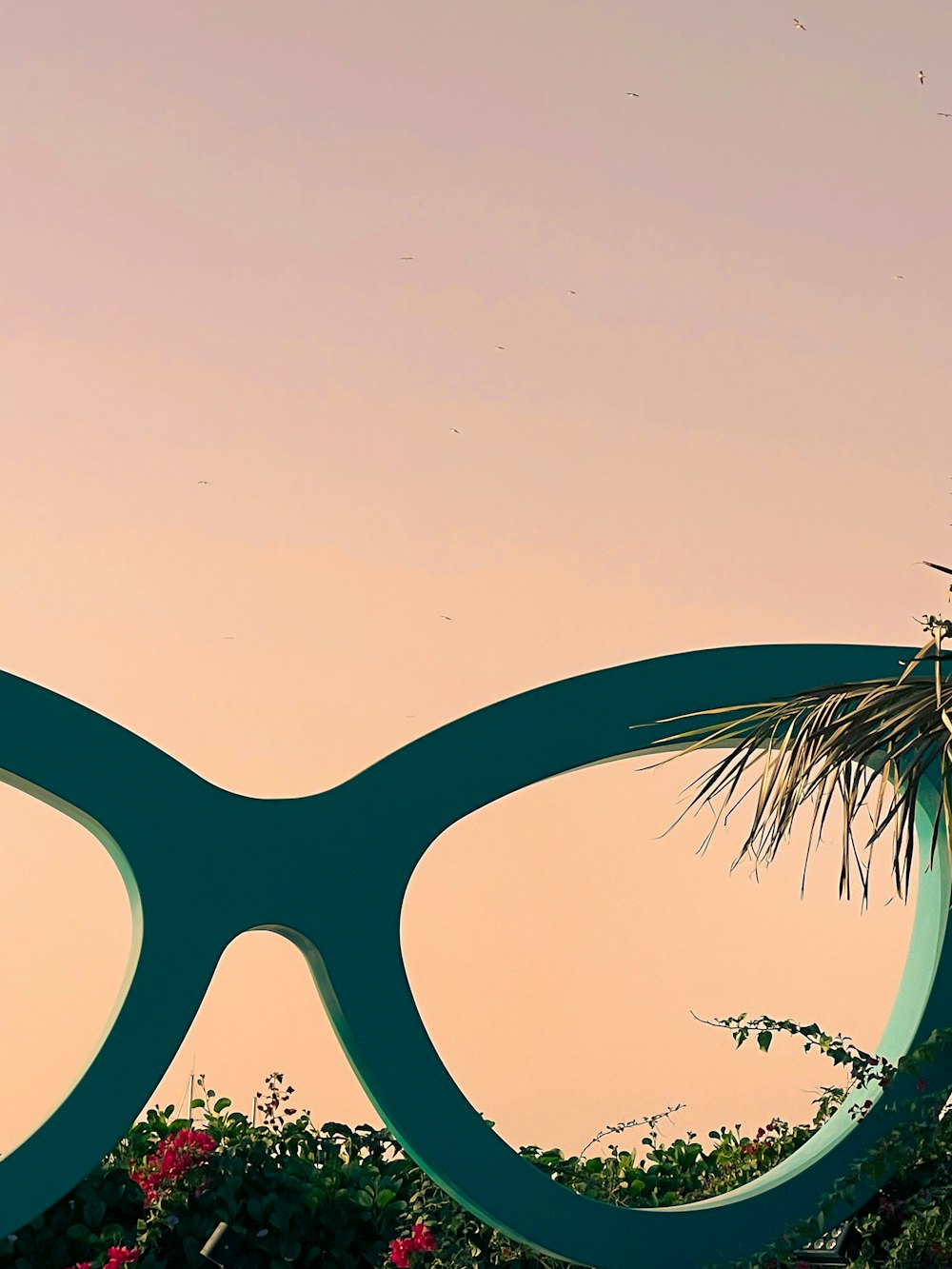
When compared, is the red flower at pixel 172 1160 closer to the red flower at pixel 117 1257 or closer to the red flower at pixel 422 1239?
the red flower at pixel 117 1257

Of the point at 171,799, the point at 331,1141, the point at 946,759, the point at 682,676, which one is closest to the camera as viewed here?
the point at 946,759

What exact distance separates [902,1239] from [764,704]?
1.60m

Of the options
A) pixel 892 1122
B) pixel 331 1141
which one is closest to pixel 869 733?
pixel 892 1122

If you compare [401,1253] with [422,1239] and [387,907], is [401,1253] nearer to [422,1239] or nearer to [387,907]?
[422,1239]

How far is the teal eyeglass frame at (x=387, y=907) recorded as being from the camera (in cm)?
444

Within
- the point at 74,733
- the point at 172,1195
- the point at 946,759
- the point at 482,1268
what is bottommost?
the point at 172,1195

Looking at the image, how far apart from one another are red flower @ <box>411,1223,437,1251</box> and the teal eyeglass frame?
0.97ft

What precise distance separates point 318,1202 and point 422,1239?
0.59 metres

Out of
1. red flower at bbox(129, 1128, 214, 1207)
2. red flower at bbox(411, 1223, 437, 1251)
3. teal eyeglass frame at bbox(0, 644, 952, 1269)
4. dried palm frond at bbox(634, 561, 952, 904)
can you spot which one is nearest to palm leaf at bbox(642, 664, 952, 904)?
dried palm frond at bbox(634, 561, 952, 904)

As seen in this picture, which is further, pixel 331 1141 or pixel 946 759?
pixel 331 1141

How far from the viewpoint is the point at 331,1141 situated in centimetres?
576

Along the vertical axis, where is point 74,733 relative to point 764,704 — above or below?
below

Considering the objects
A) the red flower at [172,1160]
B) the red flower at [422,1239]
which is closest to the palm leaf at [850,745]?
the red flower at [422,1239]

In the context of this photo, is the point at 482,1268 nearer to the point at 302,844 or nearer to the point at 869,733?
the point at 302,844
